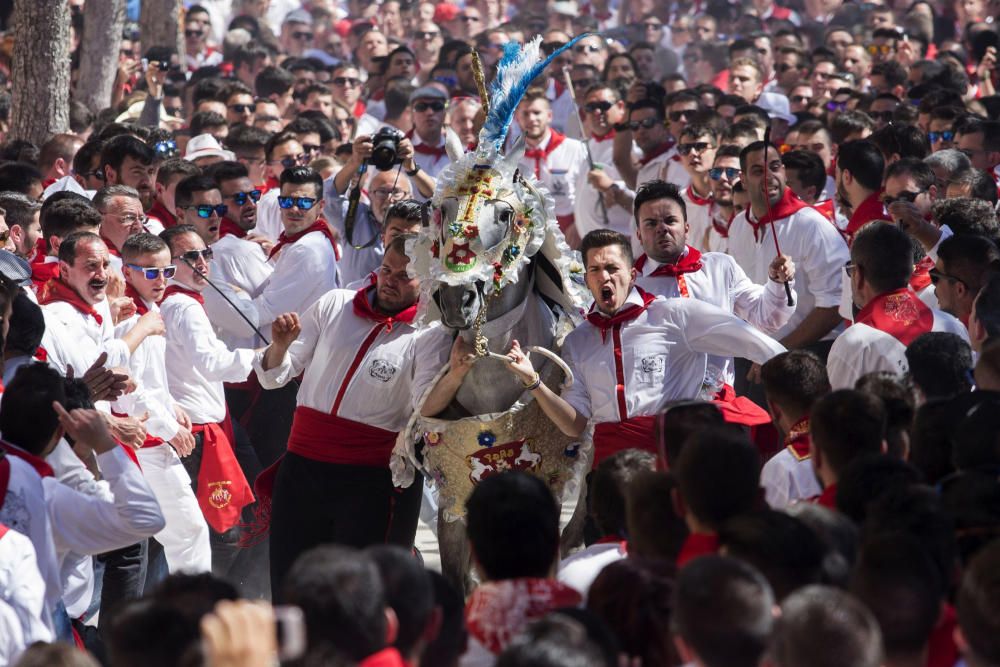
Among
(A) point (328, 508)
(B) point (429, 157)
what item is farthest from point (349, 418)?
(B) point (429, 157)

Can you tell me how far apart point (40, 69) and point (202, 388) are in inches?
192

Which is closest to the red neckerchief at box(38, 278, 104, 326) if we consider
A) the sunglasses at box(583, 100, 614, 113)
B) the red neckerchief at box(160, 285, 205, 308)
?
the red neckerchief at box(160, 285, 205, 308)

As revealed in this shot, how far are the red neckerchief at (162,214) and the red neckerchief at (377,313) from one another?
9.42 ft

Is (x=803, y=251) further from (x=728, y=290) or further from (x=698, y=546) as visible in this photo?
(x=698, y=546)

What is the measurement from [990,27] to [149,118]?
849cm

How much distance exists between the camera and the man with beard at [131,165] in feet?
29.4

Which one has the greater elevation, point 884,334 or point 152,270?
point 152,270

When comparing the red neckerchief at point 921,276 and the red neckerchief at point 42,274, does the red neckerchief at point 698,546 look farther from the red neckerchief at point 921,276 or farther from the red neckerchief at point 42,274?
the red neckerchief at point 42,274

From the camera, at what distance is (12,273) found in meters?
6.52

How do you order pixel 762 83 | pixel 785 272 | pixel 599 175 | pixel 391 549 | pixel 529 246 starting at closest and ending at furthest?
pixel 391 549 < pixel 529 246 < pixel 785 272 < pixel 599 175 < pixel 762 83

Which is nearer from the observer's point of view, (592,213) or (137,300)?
(137,300)

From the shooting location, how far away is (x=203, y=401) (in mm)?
7074

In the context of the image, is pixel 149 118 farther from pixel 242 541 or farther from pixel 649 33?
pixel 649 33

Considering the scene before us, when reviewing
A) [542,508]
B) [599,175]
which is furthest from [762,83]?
[542,508]
